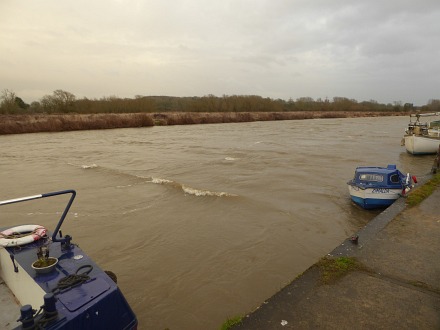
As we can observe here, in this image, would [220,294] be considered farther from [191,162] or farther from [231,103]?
[231,103]

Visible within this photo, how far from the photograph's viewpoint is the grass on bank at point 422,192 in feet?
28.3

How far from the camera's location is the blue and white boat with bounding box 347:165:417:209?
31.9ft

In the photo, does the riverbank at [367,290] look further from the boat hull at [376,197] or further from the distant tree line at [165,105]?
the distant tree line at [165,105]

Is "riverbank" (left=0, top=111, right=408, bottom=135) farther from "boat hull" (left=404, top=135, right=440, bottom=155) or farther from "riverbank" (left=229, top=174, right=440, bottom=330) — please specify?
"riverbank" (left=229, top=174, right=440, bottom=330)

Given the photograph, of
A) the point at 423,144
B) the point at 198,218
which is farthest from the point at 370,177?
the point at 423,144

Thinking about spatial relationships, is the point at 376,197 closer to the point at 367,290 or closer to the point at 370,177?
the point at 370,177

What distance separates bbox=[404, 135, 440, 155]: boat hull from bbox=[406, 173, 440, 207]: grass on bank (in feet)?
39.7

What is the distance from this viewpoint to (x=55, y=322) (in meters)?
2.97

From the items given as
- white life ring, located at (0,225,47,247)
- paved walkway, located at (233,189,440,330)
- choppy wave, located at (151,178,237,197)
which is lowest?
choppy wave, located at (151,178,237,197)

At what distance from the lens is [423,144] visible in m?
21.4

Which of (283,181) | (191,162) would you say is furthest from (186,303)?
(191,162)

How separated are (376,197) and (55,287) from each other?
9476 millimetres

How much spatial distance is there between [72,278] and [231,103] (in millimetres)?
83445

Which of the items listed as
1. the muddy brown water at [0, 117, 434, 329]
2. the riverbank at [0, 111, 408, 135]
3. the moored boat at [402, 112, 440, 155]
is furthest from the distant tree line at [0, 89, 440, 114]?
the moored boat at [402, 112, 440, 155]
